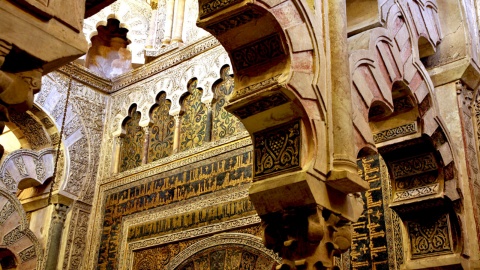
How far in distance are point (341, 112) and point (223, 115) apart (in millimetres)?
4289

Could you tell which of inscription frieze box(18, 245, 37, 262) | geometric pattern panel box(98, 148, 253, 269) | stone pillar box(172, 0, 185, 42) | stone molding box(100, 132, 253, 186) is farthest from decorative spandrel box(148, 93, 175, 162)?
inscription frieze box(18, 245, 37, 262)

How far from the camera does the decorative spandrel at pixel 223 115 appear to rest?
780cm

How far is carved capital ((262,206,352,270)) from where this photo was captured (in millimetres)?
3443

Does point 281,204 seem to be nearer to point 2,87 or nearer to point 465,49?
point 2,87

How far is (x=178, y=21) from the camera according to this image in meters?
9.41

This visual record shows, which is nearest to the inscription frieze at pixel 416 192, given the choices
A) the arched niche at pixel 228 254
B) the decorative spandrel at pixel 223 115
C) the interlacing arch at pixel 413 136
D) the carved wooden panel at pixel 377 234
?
the interlacing arch at pixel 413 136

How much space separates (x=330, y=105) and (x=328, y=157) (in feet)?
1.22

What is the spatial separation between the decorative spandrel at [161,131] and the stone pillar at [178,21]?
95cm

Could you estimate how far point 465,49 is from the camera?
5.97 meters

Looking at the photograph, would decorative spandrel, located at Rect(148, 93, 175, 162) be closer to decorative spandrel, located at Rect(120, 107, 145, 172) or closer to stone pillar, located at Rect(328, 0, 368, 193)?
decorative spandrel, located at Rect(120, 107, 145, 172)

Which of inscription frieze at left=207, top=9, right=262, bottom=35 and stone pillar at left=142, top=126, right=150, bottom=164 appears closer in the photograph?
inscription frieze at left=207, top=9, right=262, bottom=35

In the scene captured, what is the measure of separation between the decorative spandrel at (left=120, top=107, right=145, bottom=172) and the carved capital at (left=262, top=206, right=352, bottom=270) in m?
5.48

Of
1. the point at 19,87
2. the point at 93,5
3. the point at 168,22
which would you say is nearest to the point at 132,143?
the point at 168,22

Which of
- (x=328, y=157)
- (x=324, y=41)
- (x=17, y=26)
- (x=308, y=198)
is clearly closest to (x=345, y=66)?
(x=324, y=41)
